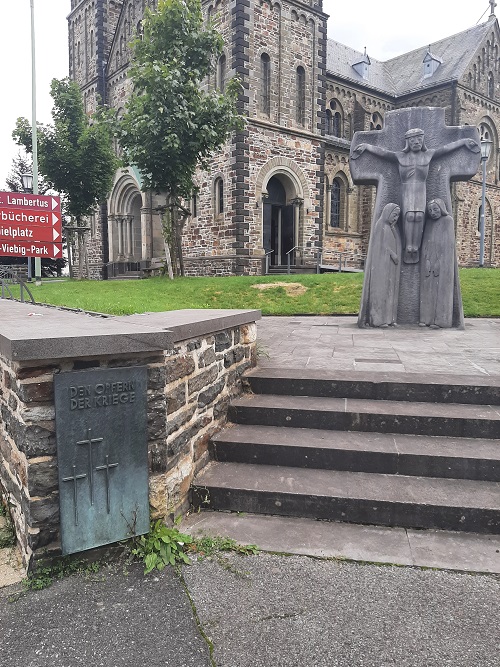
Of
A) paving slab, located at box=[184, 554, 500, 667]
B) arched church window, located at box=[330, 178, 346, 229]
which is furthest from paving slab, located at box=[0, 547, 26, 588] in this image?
arched church window, located at box=[330, 178, 346, 229]

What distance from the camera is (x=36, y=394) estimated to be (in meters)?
2.66

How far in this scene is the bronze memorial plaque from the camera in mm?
2740

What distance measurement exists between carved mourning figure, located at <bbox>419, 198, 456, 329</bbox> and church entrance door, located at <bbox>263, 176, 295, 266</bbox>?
56.0 feet

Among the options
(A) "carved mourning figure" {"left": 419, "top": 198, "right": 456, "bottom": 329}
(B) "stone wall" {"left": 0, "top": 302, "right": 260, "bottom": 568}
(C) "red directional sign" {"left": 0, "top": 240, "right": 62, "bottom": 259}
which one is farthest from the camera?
(C) "red directional sign" {"left": 0, "top": 240, "right": 62, "bottom": 259}

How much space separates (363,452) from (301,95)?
24845 millimetres

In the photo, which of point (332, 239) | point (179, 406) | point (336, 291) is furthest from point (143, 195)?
Result: point (179, 406)

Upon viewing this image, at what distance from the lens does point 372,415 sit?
3980 mm

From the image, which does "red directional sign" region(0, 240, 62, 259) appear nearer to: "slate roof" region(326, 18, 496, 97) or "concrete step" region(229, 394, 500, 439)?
"concrete step" region(229, 394, 500, 439)

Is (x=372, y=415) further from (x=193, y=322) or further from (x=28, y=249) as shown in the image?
(x=28, y=249)

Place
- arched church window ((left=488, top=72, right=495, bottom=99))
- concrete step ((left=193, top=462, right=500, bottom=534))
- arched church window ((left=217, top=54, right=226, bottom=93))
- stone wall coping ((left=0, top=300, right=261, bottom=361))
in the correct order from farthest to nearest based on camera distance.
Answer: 1. arched church window ((left=488, top=72, right=495, bottom=99))
2. arched church window ((left=217, top=54, right=226, bottom=93))
3. concrete step ((left=193, top=462, right=500, bottom=534))
4. stone wall coping ((left=0, top=300, right=261, bottom=361))

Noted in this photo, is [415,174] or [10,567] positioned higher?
[415,174]

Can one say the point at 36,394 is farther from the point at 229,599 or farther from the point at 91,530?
the point at 229,599

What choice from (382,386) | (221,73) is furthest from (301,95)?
(382,386)

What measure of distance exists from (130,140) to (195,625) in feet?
57.0
